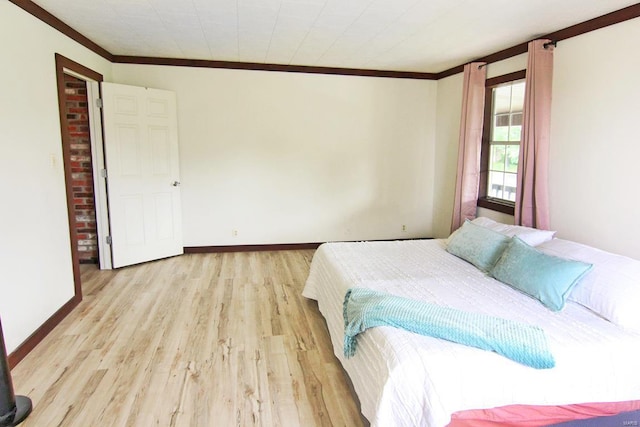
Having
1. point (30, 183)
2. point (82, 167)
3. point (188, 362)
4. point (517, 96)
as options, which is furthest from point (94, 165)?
point (517, 96)

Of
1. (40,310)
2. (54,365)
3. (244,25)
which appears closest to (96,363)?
(54,365)

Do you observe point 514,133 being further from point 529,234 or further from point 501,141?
point 529,234

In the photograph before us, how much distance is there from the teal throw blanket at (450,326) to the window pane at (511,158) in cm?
263

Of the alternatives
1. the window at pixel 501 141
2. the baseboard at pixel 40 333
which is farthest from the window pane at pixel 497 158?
the baseboard at pixel 40 333

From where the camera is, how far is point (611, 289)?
2289 millimetres

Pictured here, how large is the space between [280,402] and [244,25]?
9.87 feet

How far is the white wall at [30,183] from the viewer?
2.62 meters

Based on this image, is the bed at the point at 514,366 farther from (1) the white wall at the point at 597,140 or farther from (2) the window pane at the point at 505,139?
(2) the window pane at the point at 505,139

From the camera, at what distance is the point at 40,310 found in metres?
2.99

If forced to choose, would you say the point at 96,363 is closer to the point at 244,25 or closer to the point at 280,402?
the point at 280,402

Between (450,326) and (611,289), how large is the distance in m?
1.09

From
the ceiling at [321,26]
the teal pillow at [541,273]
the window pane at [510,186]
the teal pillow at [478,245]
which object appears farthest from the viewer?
the window pane at [510,186]

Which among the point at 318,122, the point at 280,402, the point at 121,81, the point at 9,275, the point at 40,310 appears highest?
→ the point at 121,81

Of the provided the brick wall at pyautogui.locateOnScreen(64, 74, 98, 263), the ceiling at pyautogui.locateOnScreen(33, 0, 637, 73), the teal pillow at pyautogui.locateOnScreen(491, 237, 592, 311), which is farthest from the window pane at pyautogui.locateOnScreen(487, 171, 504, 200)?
the brick wall at pyautogui.locateOnScreen(64, 74, 98, 263)
